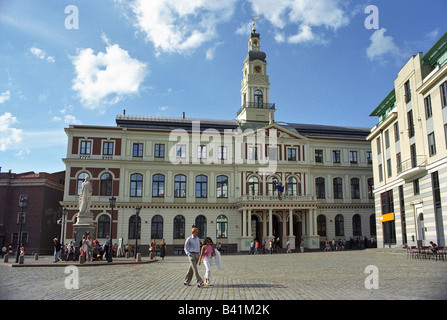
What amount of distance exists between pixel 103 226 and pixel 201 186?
13302mm

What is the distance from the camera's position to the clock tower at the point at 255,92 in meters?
60.7

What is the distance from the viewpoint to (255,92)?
62125mm

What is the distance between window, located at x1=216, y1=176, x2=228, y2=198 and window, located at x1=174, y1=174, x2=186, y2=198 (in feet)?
14.8

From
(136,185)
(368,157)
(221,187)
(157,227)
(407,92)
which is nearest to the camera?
(407,92)

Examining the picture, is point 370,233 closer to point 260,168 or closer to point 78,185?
point 260,168

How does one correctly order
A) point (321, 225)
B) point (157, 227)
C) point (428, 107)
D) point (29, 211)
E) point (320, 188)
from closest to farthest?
point (428, 107) → point (29, 211) → point (157, 227) → point (321, 225) → point (320, 188)

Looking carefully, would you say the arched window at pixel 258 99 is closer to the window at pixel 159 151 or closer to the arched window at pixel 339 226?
the window at pixel 159 151

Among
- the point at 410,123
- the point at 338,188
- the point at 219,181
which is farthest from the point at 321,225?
the point at 410,123

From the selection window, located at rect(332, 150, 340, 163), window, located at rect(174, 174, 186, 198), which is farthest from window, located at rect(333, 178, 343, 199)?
A: window, located at rect(174, 174, 186, 198)

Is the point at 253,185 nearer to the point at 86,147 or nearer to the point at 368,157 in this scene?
the point at 368,157

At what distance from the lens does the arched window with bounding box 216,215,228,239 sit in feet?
168

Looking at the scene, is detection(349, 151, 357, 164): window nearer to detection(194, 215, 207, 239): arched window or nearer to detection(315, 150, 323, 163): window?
detection(315, 150, 323, 163): window

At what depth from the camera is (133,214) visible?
163 ft

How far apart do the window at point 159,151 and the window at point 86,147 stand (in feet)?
27.3
